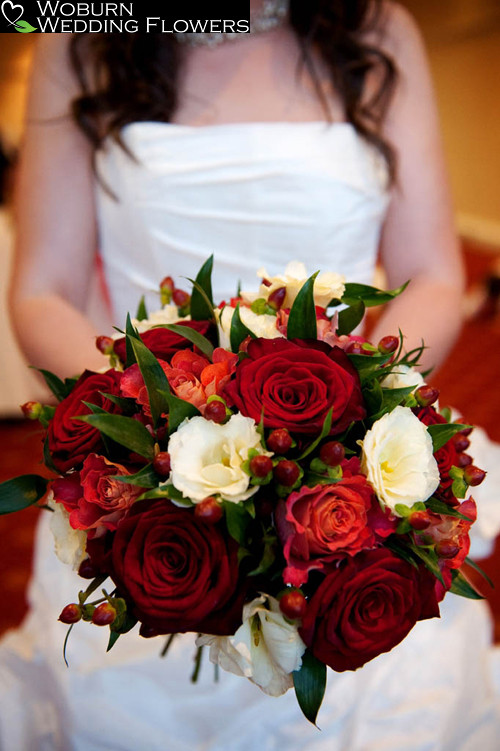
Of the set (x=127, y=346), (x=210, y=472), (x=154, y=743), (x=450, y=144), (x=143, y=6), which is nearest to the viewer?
(x=210, y=472)

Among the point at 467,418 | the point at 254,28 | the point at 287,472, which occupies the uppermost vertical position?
the point at 254,28

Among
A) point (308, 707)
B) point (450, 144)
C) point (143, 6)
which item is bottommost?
point (450, 144)

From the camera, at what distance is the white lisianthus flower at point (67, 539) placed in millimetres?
703

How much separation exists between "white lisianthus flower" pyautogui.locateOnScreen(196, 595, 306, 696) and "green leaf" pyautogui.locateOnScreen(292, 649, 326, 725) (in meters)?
0.01

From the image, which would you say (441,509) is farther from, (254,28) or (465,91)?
(465,91)

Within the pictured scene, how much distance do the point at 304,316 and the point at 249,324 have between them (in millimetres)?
64

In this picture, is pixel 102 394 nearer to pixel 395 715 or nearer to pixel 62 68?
pixel 395 715

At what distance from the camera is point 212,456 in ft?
2.05

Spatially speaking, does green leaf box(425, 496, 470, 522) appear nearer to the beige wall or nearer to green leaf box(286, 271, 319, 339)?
green leaf box(286, 271, 319, 339)

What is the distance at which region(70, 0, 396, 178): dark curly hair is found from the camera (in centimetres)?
131

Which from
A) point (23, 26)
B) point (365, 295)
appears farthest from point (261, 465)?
point (23, 26)

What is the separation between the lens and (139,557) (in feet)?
2.00

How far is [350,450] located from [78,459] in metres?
0.28

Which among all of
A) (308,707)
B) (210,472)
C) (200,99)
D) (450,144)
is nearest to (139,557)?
(210,472)
